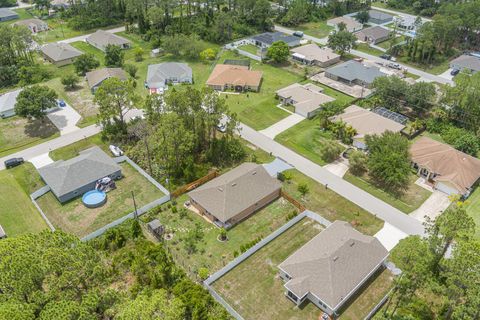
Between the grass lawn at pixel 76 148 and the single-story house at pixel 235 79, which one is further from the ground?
the single-story house at pixel 235 79

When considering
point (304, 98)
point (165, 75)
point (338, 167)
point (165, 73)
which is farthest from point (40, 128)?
point (338, 167)

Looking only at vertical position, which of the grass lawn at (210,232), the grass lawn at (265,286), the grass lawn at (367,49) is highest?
the grass lawn at (367,49)

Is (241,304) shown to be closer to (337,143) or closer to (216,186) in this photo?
(216,186)

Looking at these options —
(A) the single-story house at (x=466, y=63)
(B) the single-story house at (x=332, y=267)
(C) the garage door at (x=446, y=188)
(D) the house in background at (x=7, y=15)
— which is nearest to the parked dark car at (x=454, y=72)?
(A) the single-story house at (x=466, y=63)

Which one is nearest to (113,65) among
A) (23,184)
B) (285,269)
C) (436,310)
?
(23,184)

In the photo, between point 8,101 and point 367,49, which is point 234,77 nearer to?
point 367,49

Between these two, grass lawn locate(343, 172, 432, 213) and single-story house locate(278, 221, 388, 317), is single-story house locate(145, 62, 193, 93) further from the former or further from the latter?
single-story house locate(278, 221, 388, 317)

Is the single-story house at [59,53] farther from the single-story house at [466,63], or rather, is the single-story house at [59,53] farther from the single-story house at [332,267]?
the single-story house at [466,63]

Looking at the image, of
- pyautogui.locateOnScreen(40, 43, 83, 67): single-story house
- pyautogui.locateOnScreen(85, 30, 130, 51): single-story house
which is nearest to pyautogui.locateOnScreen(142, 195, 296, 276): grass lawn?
pyautogui.locateOnScreen(40, 43, 83, 67): single-story house
